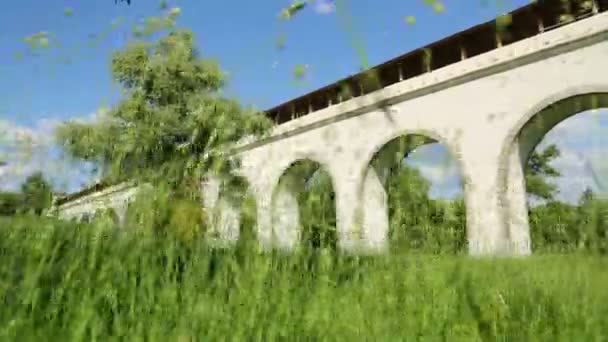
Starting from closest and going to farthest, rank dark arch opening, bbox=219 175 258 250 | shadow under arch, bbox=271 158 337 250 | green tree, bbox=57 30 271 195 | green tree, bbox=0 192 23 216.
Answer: green tree, bbox=0 192 23 216
dark arch opening, bbox=219 175 258 250
shadow under arch, bbox=271 158 337 250
green tree, bbox=57 30 271 195

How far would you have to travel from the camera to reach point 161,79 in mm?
18109

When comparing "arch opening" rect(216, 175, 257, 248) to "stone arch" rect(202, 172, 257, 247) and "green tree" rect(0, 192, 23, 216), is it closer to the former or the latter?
"stone arch" rect(202, 172, 257, 247)

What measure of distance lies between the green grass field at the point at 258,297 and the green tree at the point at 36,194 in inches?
4.6

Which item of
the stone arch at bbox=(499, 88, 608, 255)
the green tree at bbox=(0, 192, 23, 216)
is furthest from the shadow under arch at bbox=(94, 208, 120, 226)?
the stone arch at bbox=(499, 88, 608, 255)

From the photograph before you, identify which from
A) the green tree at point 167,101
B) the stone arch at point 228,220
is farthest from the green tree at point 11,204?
the green tree at point 167,101

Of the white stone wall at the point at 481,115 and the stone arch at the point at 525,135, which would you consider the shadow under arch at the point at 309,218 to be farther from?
the stone arch at the point at 525,135

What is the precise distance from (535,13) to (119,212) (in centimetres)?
1297

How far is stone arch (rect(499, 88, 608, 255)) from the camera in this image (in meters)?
12.1

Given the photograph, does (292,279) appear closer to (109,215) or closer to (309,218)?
(309,218)

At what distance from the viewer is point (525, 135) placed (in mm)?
13227

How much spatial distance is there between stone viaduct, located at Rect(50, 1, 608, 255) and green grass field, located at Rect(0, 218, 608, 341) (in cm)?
658

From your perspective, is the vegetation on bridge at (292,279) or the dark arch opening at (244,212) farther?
the dark arch opening at (244,212)

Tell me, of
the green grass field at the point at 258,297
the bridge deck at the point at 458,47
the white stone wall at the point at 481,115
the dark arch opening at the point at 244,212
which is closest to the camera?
the green grass field at the point at 258,297

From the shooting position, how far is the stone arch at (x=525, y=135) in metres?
12.1
